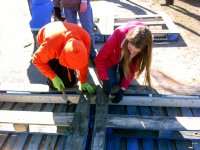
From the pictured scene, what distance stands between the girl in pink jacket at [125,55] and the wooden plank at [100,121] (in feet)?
0.34

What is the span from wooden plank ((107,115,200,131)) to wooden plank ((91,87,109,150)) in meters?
0.09

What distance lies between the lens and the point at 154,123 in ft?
9.32

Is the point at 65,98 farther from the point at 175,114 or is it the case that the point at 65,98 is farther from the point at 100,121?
the point at 175,114

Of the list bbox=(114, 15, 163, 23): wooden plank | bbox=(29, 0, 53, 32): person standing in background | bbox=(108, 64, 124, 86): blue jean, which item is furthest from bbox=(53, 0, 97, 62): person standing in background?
bbox=(114, 15, 163, 23): wooden plank

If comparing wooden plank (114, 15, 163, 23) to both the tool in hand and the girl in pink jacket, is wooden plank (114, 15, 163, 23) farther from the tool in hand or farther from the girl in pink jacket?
the tool in hand

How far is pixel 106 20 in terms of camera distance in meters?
5.40

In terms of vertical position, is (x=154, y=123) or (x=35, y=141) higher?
(x=154, y=123)

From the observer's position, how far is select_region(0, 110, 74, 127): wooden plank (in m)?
2.89

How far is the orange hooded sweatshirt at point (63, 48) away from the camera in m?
2.50

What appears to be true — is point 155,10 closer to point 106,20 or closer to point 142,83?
point 106,20

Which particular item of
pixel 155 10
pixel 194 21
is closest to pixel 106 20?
pixel 155 10

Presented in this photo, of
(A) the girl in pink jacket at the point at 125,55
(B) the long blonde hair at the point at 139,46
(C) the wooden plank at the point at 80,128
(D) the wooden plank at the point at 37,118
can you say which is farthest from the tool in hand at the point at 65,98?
(B) the long blonde hair at the point at 139,46

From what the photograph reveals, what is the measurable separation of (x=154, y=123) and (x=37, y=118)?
1.25 metres

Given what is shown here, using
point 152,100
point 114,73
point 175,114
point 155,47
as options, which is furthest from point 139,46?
point 155,47
